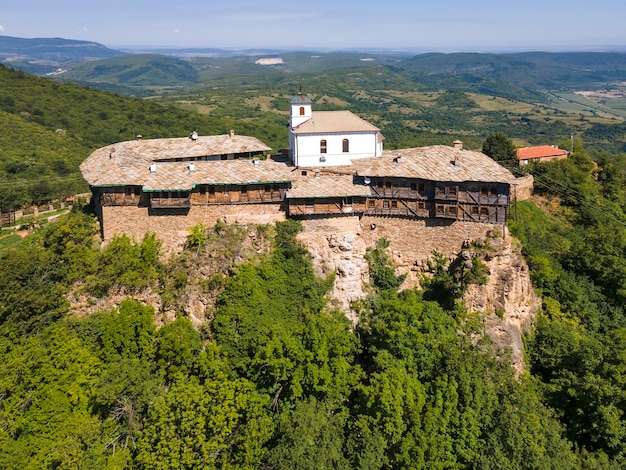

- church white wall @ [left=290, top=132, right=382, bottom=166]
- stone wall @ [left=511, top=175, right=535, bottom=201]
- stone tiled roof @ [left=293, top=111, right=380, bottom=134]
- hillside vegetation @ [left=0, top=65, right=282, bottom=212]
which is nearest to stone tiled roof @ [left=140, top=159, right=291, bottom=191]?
church white wall @ [left=290, top=132, right=382, bottom=166]

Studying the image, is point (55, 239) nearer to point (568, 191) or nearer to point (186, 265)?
point (186, 265)

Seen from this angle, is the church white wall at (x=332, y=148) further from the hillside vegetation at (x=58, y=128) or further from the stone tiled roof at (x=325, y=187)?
the hillside vegetation at (x=58, y=128)

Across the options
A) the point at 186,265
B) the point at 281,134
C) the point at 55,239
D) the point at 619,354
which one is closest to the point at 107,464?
the point at 186,265

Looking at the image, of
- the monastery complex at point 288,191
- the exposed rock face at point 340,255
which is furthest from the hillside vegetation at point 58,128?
the exposed rock face at point 340,255

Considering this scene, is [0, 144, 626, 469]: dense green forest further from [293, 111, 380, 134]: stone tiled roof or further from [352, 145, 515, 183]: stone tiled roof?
[293, 111, 380, 134]: stone tiled roof

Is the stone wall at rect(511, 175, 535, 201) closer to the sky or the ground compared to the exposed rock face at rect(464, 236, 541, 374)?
closer to the sky

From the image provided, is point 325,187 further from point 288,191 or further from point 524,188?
point 524,188

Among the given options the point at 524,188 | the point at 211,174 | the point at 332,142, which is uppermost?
the point at 332,142

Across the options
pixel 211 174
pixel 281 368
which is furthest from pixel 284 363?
pixel 211 174
